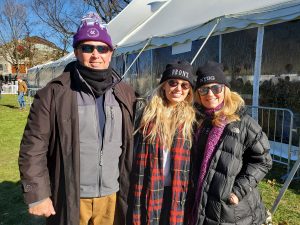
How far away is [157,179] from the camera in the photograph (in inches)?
91.0

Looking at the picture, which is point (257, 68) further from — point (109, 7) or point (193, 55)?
point (109, 7)

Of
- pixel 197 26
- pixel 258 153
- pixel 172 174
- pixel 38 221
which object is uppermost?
pixel 197 26

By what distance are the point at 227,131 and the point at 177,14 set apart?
7.12m

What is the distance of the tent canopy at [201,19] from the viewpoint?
5309 mm

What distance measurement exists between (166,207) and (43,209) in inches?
32.2

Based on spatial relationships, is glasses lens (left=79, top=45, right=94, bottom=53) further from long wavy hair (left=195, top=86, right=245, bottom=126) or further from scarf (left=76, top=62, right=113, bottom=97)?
long wavy hair (left=195, top=86, right=245, bottom=126)

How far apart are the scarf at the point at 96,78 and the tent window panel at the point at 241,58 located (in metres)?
4.88

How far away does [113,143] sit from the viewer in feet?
7.61

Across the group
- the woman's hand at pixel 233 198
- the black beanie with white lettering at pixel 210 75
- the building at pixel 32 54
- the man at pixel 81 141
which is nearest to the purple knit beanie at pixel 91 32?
the man at pixel 81 141

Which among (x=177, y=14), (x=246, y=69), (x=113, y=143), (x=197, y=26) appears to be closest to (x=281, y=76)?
(x=246, y=69)

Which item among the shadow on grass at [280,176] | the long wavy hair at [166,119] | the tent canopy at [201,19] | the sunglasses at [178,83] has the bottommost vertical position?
the shadow on grass at [280,176]

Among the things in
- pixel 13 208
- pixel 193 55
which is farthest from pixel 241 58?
pixel 13 208

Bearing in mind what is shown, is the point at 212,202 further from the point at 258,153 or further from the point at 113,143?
the point at 113,143

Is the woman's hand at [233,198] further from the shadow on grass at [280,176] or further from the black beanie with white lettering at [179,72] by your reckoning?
the shadow on grass at [280,176]
